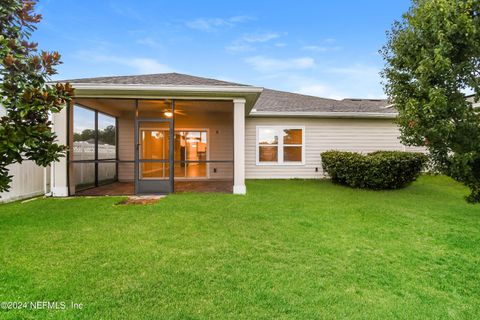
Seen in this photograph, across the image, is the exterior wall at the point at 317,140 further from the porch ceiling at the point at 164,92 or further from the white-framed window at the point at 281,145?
the porch ceiling at the point at 164,92

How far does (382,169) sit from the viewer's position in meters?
8.18

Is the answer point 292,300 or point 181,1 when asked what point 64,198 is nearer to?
point 292,300

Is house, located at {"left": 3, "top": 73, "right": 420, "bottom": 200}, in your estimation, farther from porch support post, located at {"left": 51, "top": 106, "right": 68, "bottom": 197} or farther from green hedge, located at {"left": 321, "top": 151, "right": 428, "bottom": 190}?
green hedge, located at {"left": 321, "top": 151, "right": 428, "bottom": 190}

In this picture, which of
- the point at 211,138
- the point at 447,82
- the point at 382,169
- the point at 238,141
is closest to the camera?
the point at 447,82

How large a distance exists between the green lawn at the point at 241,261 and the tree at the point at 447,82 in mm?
1396

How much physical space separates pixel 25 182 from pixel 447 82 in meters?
9.70

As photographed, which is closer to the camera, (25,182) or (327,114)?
(25,182)

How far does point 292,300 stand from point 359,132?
10.2 meters

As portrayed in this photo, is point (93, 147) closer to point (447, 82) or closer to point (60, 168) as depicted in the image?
point (60, 168)

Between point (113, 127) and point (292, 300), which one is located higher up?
point (113, 127)

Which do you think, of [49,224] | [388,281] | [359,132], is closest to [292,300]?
[388,281]

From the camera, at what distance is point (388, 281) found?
2.90 metres

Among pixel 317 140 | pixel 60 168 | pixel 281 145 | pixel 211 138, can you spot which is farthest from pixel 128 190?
pixel 317 140

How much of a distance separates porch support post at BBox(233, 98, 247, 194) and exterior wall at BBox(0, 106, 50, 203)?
556 centimetres
